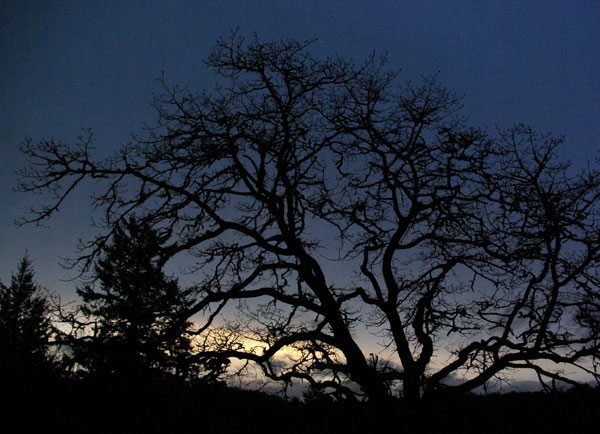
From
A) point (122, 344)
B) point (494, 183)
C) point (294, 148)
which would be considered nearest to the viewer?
point (122, 344)

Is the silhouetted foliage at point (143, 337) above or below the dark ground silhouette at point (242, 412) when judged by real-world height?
above

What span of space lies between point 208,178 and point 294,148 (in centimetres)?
242

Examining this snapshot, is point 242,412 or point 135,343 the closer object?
point 135,343

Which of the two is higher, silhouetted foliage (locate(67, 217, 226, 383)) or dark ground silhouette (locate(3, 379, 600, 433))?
silhouetted foliage (locate(67, 217, 226, 383))

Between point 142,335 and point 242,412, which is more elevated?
point 142,335

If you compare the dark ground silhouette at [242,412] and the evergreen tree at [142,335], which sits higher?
the evergreen tree at [142,335]

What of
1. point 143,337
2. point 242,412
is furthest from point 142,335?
point 242,412

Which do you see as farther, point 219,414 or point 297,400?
point 297,400

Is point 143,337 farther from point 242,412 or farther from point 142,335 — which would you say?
point 242,412

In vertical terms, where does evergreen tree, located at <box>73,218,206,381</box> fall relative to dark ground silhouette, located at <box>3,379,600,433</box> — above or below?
above

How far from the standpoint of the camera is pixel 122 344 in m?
7.20

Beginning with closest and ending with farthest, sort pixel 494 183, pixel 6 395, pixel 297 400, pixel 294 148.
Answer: pixel 6 395
pixel 494 183
pixel 294 148
pixel 297 400

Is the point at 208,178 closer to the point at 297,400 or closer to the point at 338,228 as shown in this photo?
the point at 338,228

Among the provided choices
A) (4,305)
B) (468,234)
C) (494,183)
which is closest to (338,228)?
(468,234)
